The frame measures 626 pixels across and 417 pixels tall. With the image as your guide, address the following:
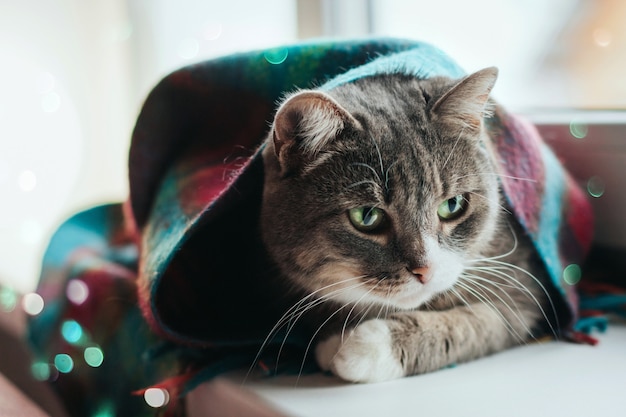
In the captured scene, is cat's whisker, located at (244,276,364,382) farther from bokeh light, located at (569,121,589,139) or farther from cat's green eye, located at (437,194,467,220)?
bokeh light, located at (569,121,589,139)

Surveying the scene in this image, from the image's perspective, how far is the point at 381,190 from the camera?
2.55 feet

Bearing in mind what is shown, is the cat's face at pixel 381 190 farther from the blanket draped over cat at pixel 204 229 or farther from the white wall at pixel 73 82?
the white wall at pixel 73 82

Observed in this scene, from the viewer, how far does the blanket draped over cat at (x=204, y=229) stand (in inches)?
35.0

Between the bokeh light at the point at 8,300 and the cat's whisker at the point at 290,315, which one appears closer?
the cat's whisker at the point at 290,315

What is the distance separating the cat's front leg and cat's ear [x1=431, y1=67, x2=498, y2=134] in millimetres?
260

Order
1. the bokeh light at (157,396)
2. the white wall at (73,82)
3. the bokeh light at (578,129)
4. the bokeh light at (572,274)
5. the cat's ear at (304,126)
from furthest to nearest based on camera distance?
1. the white wall at (73,82)
2. the bokeh light at (578,129)
3. the bokeh light at (572,274)
4. the bokeh light at (157,396)
5. the cat's ear at (304,126)

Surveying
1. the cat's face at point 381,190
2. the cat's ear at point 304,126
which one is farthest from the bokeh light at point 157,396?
the cat's ear at point 304,126

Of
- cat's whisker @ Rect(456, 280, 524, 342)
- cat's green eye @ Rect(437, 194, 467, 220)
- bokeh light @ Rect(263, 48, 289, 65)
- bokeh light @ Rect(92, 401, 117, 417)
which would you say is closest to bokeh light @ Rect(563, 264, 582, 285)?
cat's whisker @ Rect(456, 280, 524, 342)

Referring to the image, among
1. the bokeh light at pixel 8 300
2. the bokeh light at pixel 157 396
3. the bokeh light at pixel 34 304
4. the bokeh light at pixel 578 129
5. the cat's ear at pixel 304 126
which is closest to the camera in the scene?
the cat's ear at pixel 304 126

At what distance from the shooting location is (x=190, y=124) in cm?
109

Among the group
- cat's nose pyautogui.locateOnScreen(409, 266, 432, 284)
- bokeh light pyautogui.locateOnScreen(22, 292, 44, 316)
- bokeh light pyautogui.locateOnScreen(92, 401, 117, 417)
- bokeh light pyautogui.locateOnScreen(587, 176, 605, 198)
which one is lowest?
bokeh light pyautogui.locateOnScreen(92, 401, 117, 417)

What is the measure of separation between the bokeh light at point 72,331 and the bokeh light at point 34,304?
107mm

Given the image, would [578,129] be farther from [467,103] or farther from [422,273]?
[422,273]

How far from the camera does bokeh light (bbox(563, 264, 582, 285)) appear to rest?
3.25ft
